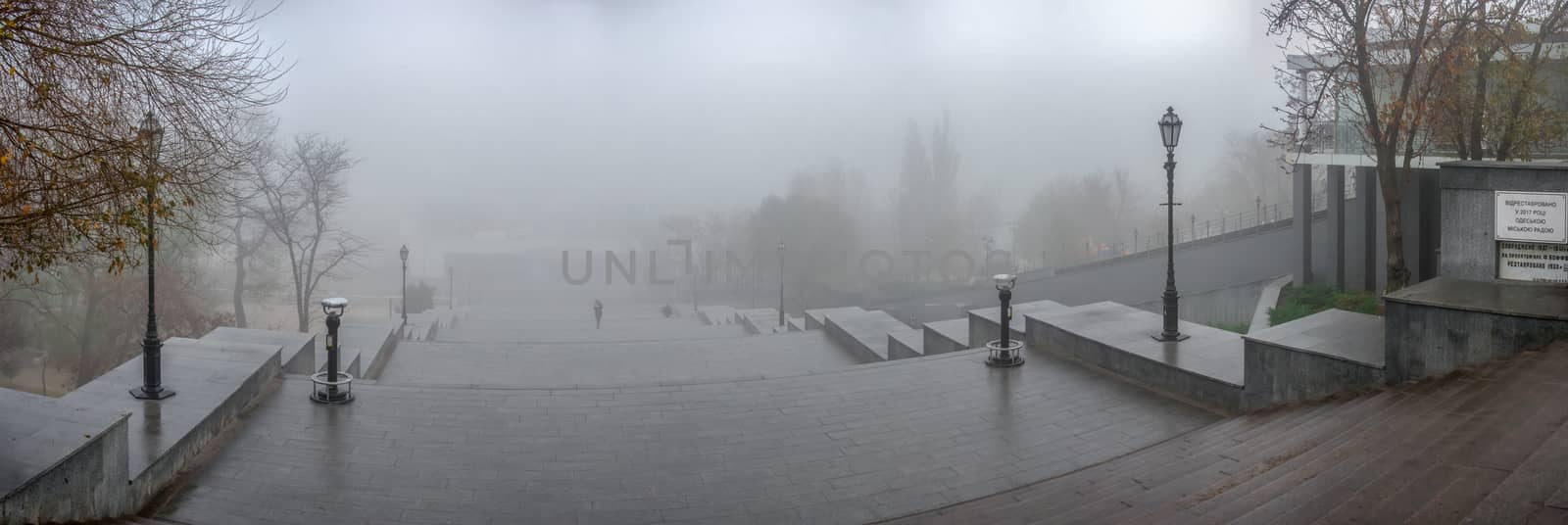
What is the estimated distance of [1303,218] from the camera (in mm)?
20547

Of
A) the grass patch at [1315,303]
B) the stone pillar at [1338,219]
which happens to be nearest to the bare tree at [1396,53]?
the grass patch at [1315,303]

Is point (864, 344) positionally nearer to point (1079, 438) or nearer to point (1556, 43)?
point (1079, 438)

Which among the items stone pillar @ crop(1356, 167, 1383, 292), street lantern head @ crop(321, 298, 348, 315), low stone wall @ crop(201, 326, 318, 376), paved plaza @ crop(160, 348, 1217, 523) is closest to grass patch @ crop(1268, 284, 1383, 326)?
stone pillar @ crop(1356, 167, 1383, 292)

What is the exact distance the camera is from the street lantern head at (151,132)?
7.37m

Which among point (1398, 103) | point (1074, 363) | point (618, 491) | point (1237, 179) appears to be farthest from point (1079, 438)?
point (1237, 179)

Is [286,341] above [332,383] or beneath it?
above

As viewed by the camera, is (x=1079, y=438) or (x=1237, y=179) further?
(x=1237, y=179)

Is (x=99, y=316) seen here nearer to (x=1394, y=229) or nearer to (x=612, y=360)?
(x=612, y=360)

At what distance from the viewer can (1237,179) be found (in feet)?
185

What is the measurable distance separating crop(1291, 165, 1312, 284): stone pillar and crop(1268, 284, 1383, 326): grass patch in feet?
4.73

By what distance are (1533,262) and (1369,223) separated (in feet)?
33.4

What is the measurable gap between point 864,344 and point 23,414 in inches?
455

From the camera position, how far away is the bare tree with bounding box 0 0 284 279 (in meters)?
6.63

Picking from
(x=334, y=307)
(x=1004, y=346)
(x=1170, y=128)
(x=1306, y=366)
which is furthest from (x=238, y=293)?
(x=1306, y=366)
